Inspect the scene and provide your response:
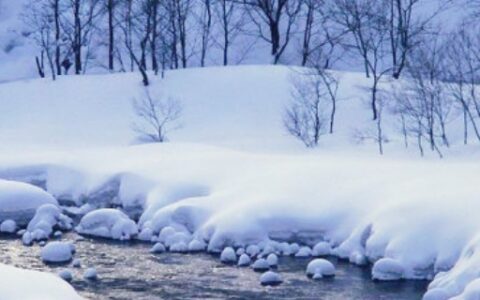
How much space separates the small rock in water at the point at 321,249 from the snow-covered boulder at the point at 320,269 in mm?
1469

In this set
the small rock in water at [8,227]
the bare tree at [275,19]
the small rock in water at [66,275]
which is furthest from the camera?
the bare tree at [275,19]

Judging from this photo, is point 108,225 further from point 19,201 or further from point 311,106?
point 311,106

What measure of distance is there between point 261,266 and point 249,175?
5.54 m

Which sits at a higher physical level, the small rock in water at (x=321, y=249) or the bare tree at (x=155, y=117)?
the bare tree at (x=155, y=117)

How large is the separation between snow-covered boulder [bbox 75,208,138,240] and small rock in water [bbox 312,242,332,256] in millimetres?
4384

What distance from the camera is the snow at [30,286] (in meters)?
12.1

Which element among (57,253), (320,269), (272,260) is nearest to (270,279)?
(320,269)

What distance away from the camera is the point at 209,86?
128ft

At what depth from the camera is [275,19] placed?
150 feet

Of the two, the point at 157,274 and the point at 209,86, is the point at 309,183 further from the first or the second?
the point at 209,86

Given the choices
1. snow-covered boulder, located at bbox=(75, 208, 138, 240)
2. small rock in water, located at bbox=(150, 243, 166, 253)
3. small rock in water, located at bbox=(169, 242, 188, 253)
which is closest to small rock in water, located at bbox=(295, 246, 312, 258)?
small rock in water, located at bbox=(169, 242, 188, 253)

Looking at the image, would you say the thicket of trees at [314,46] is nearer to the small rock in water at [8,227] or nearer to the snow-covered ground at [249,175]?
the snow-covered ground at [249,175]

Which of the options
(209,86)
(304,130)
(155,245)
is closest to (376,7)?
(209,86)

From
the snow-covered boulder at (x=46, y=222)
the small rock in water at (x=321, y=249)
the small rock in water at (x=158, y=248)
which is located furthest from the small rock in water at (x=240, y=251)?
the snow-covered boulder at (x=46, y=222)
